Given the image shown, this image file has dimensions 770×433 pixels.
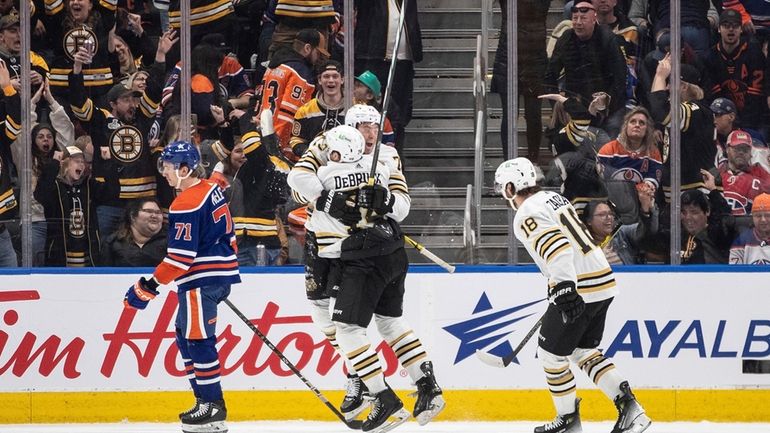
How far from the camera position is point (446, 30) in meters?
6.70

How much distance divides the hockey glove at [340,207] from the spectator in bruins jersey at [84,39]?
65.3 inches

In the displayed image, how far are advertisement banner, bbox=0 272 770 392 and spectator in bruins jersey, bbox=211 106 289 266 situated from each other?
0.19 meters

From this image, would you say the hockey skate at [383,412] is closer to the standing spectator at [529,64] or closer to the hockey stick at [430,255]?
the hockey stick at [430,255]

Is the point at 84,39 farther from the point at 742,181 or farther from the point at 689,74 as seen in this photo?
the point at 742,181

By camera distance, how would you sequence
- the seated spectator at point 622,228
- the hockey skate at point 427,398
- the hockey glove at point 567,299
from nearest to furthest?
the hockey glove at point 567,299 → the hockey skate at point 427,398 → the seated spectator at point 622,228

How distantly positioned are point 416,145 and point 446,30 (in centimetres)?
62

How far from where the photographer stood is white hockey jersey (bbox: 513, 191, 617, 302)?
544 cm

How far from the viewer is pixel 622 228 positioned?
6.64 metres

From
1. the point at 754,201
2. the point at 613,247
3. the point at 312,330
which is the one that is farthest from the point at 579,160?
the point at 312,330

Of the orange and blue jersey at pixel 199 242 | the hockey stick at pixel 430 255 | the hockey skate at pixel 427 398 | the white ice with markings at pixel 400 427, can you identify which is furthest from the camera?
the white ice with markings at pixel 400 427

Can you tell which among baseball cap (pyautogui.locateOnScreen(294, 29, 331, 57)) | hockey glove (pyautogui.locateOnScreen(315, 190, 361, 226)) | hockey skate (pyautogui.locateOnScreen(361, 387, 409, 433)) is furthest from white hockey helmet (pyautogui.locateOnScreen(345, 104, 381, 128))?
hockey skate (pyautogui.locateOnScreen(361, 387, 409, 433))

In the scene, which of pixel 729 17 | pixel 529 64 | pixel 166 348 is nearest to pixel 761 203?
pixel 729 17

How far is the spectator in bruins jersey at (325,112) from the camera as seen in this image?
6.68 meters

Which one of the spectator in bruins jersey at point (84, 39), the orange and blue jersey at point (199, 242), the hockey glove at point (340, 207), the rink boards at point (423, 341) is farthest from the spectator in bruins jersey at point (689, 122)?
the spectator in bruins jersey at point (84, 39)
